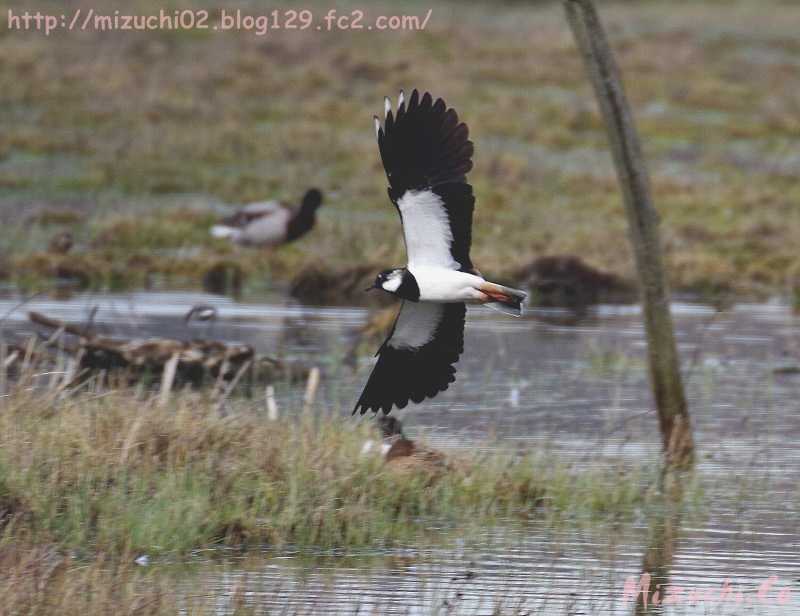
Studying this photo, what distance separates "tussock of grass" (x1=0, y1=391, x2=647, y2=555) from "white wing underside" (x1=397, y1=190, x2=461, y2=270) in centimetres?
120

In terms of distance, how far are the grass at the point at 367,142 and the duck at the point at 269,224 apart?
0.34 m

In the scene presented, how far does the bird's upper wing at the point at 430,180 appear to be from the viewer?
22.7 feet

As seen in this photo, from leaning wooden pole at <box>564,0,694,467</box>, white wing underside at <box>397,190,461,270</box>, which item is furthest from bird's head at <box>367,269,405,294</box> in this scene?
leaning wooden pole at <box>564,0,694,467</box>

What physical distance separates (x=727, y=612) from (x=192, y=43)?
27.6 meters

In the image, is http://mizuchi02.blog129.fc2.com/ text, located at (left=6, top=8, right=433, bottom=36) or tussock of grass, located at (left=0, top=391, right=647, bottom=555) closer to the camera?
tussock of grass, located at (left=0, top=391, right=647, bottom=555)

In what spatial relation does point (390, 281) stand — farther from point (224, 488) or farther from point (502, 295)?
point (224, 488)

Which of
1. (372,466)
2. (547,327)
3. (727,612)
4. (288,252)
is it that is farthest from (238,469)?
(288,252)

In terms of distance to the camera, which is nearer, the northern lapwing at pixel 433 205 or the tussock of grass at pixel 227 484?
the northern lapwing at pixel 433 205

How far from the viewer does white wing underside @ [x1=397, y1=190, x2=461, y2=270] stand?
6.92m

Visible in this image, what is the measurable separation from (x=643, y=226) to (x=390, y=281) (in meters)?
2.46

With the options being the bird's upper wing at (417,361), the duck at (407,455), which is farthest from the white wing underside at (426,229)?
the duck at (407,455)

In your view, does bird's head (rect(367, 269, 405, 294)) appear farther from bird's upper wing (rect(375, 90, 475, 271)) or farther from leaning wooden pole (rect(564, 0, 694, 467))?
leaning wooden pole (rect(564, 0, 694, 467))

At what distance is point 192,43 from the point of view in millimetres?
32812

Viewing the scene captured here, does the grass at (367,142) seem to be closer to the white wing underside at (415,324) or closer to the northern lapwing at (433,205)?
the white wing underside at (415,324)
